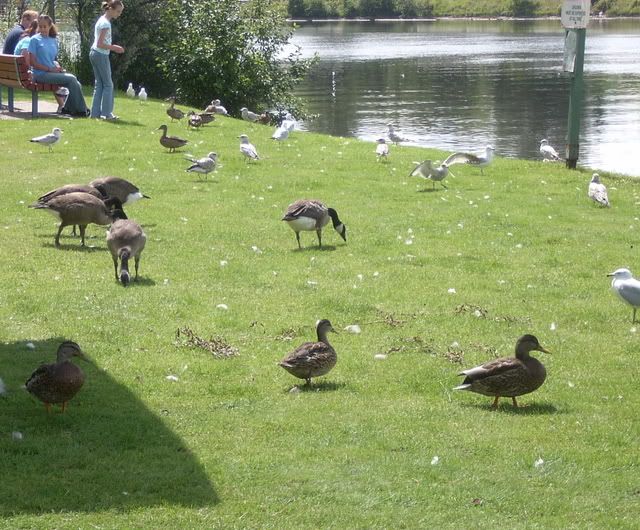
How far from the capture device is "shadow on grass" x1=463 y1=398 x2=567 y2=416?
9438 millimetres

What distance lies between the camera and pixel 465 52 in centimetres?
8812

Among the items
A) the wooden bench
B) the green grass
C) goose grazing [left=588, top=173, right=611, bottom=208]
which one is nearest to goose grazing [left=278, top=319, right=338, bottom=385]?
the green grass

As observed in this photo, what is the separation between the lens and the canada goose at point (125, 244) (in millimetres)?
13172

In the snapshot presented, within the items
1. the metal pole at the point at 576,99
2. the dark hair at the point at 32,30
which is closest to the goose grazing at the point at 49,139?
the dark hair at the point at 32,30

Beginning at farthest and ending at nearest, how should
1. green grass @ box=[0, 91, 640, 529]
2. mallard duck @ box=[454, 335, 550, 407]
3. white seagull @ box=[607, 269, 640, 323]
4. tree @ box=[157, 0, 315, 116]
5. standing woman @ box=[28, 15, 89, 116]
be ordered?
tree @ box=[157, 0, 315, 116] → standing woman @ box=[28, 15, 89, 116] → white seagull @ box=[607, 269, 640, 323] → mallard duck @ box=[454, 335, 550, 407] → green grass @ box=[0, 91, 640, 529]

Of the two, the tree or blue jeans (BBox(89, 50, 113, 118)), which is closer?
blue jeans (BBox(89, 50, 113, 118))

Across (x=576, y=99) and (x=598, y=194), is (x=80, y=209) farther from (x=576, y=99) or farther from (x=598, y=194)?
(x=576, y=99)

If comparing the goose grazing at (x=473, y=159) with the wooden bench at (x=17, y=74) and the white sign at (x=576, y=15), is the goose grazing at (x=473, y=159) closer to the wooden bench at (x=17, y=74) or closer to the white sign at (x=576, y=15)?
the white sign at (x=576, y=15)

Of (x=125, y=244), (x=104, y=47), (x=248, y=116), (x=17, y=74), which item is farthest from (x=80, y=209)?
(x=248, y=116)

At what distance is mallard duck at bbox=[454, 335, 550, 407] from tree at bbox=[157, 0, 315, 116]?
30.1 metres

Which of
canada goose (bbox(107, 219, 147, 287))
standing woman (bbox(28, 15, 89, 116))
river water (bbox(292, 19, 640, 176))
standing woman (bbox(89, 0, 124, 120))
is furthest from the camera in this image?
river water (bbox(292, 19, 640, 176))

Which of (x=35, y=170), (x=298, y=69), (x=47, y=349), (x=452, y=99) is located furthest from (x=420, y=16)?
(x=47, y=349)

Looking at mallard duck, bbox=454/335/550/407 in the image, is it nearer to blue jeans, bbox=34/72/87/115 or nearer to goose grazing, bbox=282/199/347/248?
goose grazing, bbox=282/199/347/248

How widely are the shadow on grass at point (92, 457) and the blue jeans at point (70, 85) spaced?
18393mm
